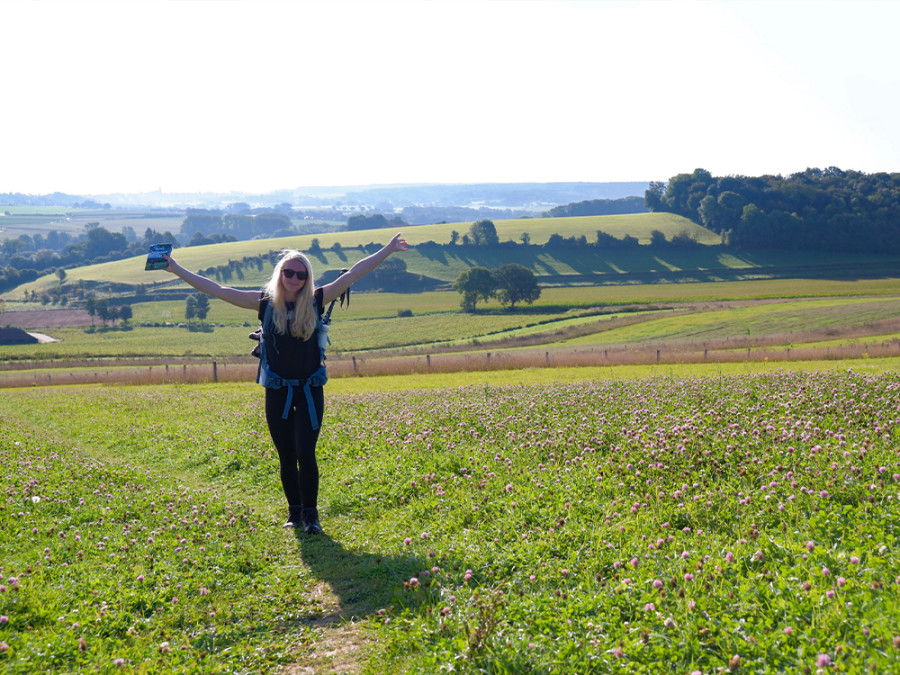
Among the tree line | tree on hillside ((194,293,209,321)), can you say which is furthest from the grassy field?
the tree line

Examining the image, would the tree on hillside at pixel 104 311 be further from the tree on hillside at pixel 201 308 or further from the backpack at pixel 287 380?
the backpack at pixel 287 380

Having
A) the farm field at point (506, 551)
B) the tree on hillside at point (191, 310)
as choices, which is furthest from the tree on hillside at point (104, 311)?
the farm field at point (506, 551)

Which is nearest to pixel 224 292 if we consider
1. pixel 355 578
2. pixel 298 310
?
pixel 298 310

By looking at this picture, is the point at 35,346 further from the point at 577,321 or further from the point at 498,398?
the point at 498,398

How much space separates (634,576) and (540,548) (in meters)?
1.38

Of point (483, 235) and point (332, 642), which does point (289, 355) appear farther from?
point (483, 235)

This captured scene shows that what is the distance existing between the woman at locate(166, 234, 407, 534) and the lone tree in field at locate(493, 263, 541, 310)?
102177mm

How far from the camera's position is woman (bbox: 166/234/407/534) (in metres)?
9.27

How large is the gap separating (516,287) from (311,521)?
339 feet

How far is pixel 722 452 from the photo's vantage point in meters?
9.98

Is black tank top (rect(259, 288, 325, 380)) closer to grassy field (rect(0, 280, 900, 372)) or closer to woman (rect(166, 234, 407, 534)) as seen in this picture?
woman (rect(166, 234, 407, 534))

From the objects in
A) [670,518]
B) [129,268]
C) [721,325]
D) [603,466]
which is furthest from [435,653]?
[129,268]

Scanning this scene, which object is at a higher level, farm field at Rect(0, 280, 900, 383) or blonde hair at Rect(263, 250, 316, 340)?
blonde hair at Rect(263, 250, 316, 340)

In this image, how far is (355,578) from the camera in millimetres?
7984
